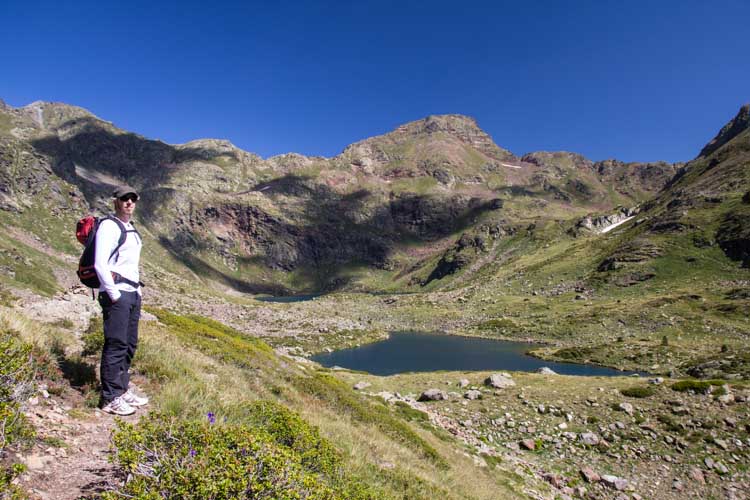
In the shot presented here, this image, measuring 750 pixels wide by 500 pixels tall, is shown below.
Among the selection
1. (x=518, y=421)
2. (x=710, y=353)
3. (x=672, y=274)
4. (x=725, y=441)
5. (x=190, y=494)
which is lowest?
(x=518, y=421)

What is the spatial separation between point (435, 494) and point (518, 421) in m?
16.2

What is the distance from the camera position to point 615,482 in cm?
1711

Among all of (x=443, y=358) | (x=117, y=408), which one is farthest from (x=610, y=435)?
(x=443, y=358)

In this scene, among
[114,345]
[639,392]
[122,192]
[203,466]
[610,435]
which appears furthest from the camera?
[639,392]

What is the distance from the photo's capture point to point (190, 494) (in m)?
3.95

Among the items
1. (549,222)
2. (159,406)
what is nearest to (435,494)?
(159,406)

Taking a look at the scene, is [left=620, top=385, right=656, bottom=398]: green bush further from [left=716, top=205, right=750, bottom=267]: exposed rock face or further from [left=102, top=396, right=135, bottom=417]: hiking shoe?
[left=716, top=205, right=750, bottom=267]: exposed rock face

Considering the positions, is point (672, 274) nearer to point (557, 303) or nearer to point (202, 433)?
point (557, 303)

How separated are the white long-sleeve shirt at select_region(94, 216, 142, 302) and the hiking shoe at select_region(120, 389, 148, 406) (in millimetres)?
1990

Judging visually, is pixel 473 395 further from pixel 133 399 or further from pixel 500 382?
pixel 133 399

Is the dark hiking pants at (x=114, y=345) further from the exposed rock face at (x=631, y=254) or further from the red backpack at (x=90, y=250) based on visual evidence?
the exposed rock face at (x=631, y=254)

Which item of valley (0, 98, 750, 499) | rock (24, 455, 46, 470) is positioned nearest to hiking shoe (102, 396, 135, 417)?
valley (0, 98, 750, 499)

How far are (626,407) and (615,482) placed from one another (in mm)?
7516

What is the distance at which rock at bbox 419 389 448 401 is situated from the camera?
29.0 meters
